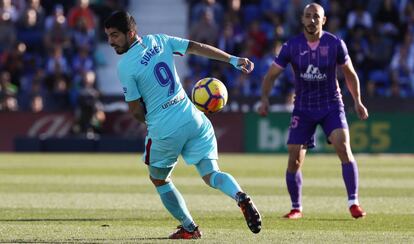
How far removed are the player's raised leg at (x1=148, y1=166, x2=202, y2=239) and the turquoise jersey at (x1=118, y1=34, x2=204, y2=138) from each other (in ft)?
1.18

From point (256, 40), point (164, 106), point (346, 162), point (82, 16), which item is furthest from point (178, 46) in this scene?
point (82, 16)

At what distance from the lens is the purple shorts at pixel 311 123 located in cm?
1148

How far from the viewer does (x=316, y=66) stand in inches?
451

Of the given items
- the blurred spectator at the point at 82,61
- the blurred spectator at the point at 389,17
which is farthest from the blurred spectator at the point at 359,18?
the blurred spectator at the point at 82,61

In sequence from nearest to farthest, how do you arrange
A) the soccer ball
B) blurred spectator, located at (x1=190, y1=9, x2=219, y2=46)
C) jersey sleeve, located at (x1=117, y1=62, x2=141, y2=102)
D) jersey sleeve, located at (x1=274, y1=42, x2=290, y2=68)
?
jersey sleeve, located at (x1=117, y1=62, x2=141, y2=102), the soccer ball, jersey sleeve, located at (x1=274, y1=42, x2=290, y2=68), blurred spectator, located at (x1=190, y1=9, x2=219, y2=46)

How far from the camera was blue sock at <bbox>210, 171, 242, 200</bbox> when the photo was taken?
28.7 feet

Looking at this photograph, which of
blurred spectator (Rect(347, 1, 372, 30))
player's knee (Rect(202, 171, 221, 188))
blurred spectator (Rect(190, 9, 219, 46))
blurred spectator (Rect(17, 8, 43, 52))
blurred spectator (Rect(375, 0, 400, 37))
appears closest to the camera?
player's knee (Rect(202, 171, 221, 188))

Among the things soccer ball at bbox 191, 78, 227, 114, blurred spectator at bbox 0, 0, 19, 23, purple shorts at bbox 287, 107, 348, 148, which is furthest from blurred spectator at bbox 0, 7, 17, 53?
soccer ball at bbox 191, 78, 227, 114

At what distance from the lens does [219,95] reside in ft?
31.3

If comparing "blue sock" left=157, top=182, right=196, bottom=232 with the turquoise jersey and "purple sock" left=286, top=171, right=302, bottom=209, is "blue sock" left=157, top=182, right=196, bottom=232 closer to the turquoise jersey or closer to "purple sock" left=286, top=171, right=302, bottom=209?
the turquoise jersey

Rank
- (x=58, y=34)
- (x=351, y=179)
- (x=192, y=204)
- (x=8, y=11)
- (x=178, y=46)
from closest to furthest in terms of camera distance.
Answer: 1. (x=178, y=46)
2. (x=351, y=179)
3. (x=192, y=204)
4. (x=58, y=34)
5. (x=8, y=11)

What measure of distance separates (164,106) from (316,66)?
291 cm

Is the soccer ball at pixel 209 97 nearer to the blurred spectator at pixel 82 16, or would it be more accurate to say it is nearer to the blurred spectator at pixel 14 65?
the blurred spectator at pixel 14 65

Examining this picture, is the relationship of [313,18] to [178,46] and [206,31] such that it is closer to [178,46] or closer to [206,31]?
[178,46]
